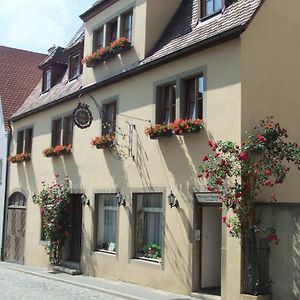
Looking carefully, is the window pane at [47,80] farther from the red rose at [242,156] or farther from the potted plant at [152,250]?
the red rose at [242,156]

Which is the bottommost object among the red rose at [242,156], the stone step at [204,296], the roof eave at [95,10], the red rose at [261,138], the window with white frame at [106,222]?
the stone step at [204,296]

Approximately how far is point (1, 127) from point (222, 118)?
16.0m

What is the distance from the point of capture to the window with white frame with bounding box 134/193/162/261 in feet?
49.1

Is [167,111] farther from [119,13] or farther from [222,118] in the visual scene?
[119,13]

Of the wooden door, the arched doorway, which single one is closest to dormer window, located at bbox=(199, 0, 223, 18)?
the wooden door

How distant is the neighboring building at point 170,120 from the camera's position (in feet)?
40.9

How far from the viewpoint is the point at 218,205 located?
13.1 meters

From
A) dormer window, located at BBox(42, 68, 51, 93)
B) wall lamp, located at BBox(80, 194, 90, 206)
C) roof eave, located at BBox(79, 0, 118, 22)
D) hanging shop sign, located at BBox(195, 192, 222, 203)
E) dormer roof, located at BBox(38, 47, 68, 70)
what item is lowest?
wall lamp, located at BBox(80, 194, 90, 206)

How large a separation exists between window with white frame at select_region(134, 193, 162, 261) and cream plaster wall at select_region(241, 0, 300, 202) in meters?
3.71

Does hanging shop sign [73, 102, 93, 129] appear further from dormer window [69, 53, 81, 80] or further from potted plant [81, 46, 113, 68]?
dormer window [69, 53, 81, 80]

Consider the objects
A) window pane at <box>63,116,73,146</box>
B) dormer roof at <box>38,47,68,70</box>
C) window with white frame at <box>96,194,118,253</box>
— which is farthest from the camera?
dormer roof at <box>38,47,68,70</box>

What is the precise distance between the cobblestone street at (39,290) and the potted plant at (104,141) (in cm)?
431

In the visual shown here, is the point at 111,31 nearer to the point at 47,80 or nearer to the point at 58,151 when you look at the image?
the point at 58,151

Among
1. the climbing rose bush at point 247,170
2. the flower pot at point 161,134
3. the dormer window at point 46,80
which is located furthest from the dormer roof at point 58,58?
the climbing rose bush at point 247,170
